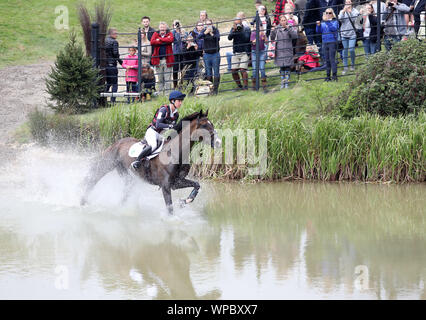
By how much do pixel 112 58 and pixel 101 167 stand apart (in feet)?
26.2

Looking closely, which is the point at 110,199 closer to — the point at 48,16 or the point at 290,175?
the point at 290,175

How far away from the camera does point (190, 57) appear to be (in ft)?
67.9

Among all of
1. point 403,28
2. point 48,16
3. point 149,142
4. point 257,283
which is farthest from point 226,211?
point 48,16

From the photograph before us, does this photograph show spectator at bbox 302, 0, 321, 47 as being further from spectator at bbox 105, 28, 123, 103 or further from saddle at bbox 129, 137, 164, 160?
saddle at bbox 129, 137, 164, 160

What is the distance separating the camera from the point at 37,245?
1000 centimetres

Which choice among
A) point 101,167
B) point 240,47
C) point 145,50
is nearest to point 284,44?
point 240,47

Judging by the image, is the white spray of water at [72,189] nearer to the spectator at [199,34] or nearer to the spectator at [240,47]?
the spectator at [199,34]

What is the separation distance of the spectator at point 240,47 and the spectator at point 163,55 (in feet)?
5.89

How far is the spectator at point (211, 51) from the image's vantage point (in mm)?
19531

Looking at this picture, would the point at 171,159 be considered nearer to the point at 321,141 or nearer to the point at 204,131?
the point at 204,131

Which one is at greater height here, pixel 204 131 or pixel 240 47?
pixel 240 47

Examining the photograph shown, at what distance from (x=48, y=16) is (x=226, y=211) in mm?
20429

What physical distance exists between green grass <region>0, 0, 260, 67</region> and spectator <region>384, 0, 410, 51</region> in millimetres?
12613

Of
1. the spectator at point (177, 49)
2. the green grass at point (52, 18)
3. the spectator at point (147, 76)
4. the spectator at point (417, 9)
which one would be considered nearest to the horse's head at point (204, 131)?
the spectator at point (177, 49)
